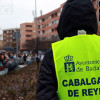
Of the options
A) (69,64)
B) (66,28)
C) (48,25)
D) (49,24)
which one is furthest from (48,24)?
(69,64)

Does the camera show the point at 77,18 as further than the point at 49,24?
No

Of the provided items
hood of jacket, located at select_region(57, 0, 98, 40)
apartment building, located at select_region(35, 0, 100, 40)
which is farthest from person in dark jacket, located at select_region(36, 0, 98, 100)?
apartment building, located at select_region(35, 0, 100, 40)

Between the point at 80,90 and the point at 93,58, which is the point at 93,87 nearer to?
the point at 80,90

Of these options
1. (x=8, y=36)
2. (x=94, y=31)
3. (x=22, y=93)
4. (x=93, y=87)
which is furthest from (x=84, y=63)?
(x=8, y=36)

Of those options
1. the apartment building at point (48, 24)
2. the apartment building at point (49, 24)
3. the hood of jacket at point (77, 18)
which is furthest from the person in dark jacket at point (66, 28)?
the apartment building at point (48, 24)

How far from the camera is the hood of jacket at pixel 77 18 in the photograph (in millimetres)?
1924

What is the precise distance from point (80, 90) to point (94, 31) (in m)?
0.51

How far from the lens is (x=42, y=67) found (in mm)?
1872

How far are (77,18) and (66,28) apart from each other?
122 mm

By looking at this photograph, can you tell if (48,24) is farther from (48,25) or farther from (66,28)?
(66,28)

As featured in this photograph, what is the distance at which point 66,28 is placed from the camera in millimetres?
1976

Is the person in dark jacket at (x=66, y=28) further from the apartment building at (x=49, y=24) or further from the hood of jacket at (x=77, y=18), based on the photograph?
the apartment building at (x=49, y=24)

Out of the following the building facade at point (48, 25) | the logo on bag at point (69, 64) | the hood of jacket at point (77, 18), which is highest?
the building facade at point (48, 25)

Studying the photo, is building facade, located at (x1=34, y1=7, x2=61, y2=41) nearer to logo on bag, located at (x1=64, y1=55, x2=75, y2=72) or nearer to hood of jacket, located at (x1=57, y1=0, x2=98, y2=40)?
hood of jacket, located at (x1=57, y1=0, x2=98, y2=40)
